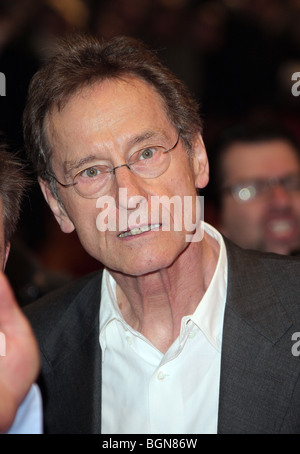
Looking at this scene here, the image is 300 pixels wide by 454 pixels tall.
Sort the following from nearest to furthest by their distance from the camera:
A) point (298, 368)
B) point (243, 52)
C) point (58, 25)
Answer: point (298, 368), point (58, 25), point (243, 52)

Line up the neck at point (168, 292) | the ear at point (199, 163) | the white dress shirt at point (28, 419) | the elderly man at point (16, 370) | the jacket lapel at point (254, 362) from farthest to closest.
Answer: the ear at point (199, 163) < the neck at point (168, 292) < the jacket lapel at point (254, 362) < the white dress shirt at point (28, 419) < the elderly man at point (16, 370)

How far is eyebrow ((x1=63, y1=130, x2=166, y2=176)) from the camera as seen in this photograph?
90.9 inches

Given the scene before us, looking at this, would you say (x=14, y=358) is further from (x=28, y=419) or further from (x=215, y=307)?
(x=215, y=307)

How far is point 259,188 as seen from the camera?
4.10 m

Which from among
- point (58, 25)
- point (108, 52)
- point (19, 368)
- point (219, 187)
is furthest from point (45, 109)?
point (58, 25)

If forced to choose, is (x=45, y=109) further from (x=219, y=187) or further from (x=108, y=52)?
(x=219, y=187)

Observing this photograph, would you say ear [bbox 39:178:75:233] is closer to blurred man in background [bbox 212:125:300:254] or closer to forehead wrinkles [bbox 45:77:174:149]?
forehead wrinkles [bbox 45:77:174:149]

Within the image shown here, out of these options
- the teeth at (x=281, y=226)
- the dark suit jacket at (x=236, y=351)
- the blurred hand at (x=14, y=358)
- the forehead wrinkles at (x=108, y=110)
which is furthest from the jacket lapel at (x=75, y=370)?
the teeth at (x=281, y=226)

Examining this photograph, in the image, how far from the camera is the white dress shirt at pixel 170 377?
2262 mm

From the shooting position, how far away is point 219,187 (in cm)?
429

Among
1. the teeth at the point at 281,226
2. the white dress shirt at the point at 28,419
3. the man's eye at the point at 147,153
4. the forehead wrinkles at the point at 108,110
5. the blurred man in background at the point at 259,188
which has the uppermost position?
the forehead wrinkles at the point at 108,110

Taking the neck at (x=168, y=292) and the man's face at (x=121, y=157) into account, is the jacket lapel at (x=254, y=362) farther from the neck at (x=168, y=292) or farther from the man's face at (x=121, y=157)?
the man's face at (x=121, y=157)

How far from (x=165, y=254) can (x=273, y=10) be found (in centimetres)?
488

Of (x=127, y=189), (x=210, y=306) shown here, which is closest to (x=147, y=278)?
(x=210, y=306)
